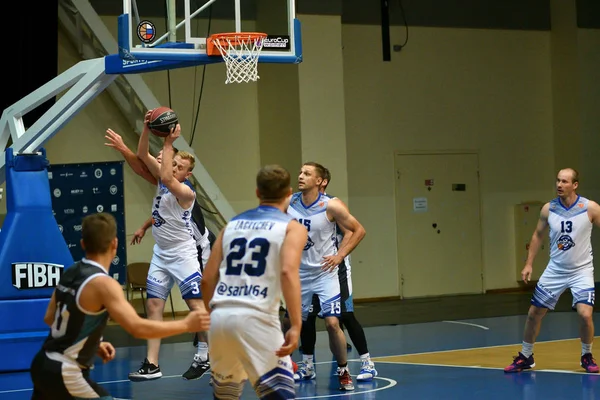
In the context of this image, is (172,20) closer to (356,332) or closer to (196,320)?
(356,332)

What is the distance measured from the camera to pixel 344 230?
920cm

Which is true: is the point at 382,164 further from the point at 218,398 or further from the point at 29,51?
the point at 218,398

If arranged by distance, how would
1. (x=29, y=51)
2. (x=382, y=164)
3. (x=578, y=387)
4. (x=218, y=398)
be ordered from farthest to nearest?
(x=382, y=164), (x=29, y=51), (x=578, y=387), (x=218, y=398)

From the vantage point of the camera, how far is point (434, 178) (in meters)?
18.3

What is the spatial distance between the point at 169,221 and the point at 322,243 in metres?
1.41

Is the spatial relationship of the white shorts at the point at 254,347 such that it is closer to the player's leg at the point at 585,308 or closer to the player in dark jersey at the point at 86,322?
the player in dark jersey at the point at 86,322

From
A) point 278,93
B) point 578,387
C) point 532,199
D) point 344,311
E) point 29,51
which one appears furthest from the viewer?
point 532,199

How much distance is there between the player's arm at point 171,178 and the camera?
811 centimetres

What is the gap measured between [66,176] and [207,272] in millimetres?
9182

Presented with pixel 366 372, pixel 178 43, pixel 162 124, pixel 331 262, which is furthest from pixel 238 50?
pixel 366 372

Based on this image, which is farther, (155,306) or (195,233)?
(195,233)

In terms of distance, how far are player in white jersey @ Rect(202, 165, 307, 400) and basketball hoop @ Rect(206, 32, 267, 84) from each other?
153 inches

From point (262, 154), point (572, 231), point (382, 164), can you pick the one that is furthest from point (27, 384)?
point (382, 164)

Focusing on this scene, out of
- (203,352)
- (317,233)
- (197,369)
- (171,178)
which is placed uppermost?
(171,178)
